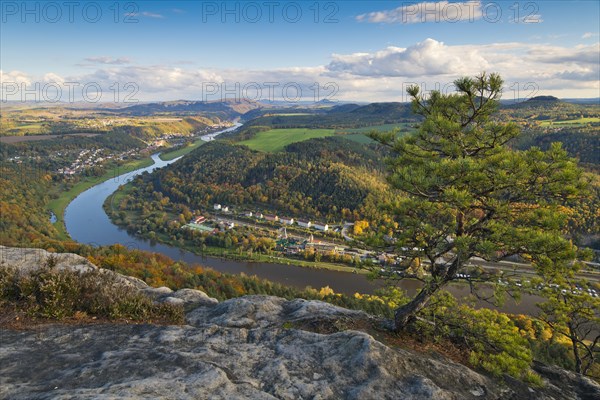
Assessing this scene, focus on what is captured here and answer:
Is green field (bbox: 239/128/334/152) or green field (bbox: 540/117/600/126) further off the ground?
green field (bbox: 540/117/600/126)

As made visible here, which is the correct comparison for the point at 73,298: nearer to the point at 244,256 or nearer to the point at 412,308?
the point at 412,308

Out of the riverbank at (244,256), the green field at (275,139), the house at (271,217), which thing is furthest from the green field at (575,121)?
the riverbank at (244,256)

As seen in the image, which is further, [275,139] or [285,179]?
[275,139]

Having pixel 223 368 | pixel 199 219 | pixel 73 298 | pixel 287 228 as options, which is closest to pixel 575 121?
pixel 287 228

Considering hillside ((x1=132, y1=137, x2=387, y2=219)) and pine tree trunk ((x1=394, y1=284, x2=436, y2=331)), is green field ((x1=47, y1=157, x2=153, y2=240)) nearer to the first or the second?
hillside ((x1=132, y1=137, x2=387, y2=219))

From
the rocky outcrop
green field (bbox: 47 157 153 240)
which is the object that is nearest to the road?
green field (bbox: 47 157 153 240)

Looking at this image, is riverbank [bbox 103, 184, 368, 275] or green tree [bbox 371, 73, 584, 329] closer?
green tree [bbox 371, 73, 584, 329]

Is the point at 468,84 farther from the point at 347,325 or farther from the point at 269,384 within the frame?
the point at 269,384
